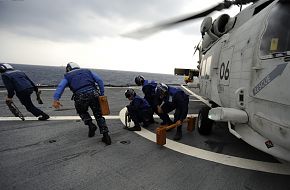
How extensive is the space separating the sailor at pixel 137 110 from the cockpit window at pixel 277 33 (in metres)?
3.23

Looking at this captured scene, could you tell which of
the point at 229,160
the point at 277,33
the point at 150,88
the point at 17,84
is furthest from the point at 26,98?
the point at 277,33

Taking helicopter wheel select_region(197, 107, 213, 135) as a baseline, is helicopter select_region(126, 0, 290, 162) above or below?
above

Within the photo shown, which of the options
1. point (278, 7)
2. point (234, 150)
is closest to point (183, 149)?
point (234, 150)

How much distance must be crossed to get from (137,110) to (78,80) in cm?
172

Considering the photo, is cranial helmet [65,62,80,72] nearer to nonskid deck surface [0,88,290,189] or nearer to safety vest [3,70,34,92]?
nonskid deck surface [0,88,290,189]

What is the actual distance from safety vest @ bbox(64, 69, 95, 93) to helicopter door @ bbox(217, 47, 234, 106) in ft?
9.31

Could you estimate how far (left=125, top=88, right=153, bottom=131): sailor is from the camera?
5.32 meters

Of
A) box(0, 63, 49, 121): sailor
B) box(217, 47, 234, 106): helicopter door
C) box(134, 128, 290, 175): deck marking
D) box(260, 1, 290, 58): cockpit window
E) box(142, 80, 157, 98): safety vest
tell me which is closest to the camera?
box(260, 1, 290, 58): cockpit window

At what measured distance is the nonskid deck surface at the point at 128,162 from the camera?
282cm

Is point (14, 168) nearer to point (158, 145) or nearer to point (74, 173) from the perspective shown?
point (74, 173)

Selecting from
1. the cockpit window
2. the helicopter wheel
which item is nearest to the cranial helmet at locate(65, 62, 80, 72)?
the helicopter wheel

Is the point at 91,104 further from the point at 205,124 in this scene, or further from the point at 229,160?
the point at 229,160

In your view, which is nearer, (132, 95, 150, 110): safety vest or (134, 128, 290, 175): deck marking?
(134, 128, 290, 175): deck marking

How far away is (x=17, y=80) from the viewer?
18.8ft
